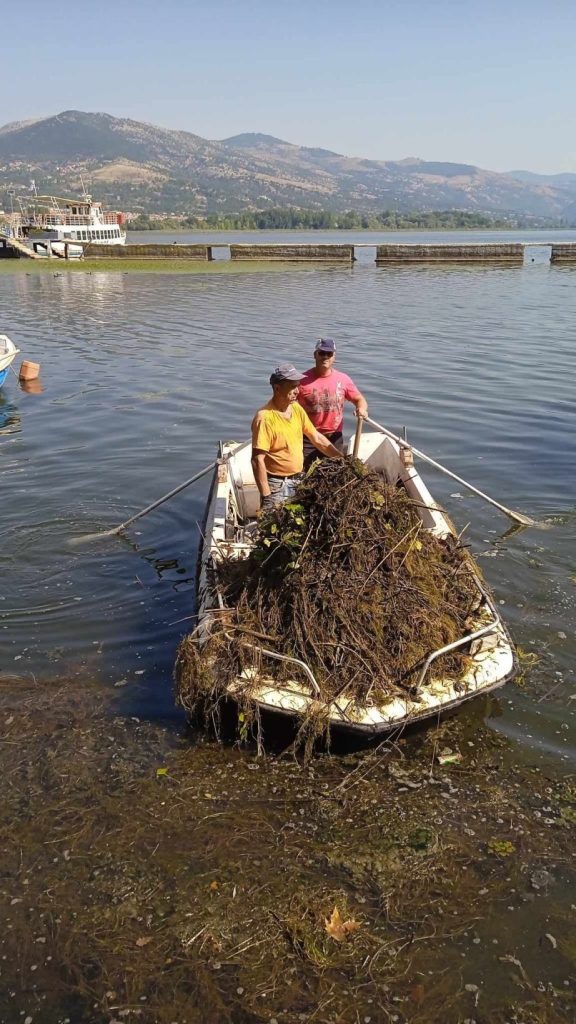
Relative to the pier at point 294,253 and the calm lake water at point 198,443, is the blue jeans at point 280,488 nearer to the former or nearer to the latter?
the calm lake water at point 198,443

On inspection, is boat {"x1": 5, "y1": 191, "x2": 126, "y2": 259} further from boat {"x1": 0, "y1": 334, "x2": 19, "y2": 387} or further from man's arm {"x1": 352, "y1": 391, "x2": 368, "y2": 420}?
man's arm {"x1": 352, "y1": 391, "x2": 368, "y2": 420}

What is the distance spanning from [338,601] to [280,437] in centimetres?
208

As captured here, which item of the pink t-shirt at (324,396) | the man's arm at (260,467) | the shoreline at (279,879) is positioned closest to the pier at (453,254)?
the pink t-shirt at (324,396)

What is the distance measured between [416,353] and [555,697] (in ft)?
57.3

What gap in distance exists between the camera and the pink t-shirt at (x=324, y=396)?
8.77 m

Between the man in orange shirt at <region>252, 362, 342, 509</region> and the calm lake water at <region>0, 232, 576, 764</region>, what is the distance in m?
1.92

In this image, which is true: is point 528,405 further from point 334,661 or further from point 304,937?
point 304,937

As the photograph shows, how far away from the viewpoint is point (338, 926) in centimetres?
446

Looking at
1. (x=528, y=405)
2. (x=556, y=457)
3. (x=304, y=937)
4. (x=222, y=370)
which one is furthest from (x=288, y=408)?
(x=222, y=370)

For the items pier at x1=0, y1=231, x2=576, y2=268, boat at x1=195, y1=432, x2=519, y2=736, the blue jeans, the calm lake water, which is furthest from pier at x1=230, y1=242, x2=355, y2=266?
boat at x1=195, y1=432, x2=519, y2=736

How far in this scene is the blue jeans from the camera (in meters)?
7.44

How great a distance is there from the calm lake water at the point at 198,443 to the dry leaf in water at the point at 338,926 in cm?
237

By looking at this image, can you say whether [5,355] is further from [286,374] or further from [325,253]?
[325,253]

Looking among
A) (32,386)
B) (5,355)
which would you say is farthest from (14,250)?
(5,355)
